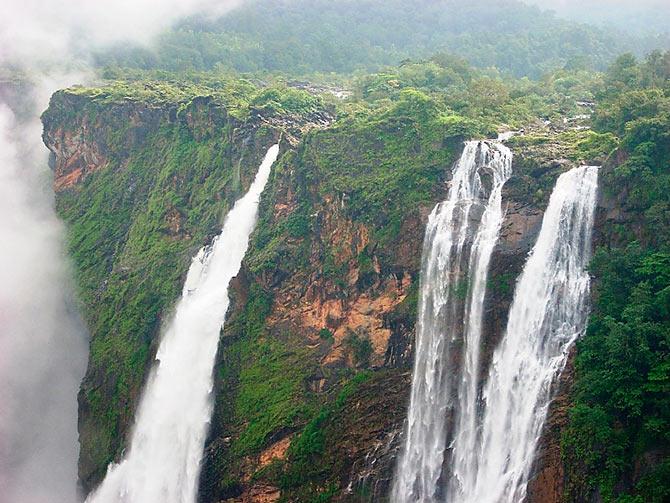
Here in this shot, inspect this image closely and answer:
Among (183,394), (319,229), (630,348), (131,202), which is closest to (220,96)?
(131,202)

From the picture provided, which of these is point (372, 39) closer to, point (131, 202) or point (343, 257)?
point (131, 202)

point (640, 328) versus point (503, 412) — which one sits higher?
point (640, 328)

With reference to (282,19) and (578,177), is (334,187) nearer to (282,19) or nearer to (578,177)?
(578,177)

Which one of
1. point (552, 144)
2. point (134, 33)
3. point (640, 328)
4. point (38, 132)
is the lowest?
point (640, 328)

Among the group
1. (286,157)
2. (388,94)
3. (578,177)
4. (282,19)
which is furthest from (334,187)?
(282,19)

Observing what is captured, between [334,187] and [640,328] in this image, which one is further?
[334,187]

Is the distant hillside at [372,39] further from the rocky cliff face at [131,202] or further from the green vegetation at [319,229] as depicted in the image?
the rocky cliff face at [131,202]
